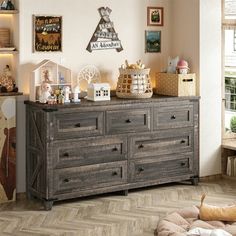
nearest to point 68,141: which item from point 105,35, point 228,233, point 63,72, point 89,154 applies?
point 89,154

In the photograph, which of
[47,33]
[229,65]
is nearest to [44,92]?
[47,33]

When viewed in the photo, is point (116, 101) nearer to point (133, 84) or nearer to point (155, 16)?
point (133, 84)

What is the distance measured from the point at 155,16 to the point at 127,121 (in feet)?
4.25

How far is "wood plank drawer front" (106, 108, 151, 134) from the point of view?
17.9 ft

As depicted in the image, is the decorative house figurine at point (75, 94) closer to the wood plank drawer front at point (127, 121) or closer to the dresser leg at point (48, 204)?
the wood plank drawer front at point (127, 121)

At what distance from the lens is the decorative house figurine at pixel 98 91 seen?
5.46m

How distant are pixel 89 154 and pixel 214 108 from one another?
5.18ft

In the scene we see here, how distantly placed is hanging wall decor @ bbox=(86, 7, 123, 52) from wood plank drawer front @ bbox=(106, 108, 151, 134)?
2.53 ft

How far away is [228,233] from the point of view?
4164mm

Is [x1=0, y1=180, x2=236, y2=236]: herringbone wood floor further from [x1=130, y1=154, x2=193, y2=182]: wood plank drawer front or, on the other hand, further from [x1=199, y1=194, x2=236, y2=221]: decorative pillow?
[x1=199, y1=194, x2=236, y2=221]: decorative pillow

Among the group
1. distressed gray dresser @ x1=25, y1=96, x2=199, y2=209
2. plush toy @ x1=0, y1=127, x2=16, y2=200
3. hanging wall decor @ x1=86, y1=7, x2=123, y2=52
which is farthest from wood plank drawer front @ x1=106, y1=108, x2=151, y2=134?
plush toy @ x1=0, y1=127, x2=16, y2=200

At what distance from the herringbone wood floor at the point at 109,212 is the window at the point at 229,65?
78cm

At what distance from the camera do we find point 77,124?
5.27 meters

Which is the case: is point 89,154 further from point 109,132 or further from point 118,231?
point 118,231
